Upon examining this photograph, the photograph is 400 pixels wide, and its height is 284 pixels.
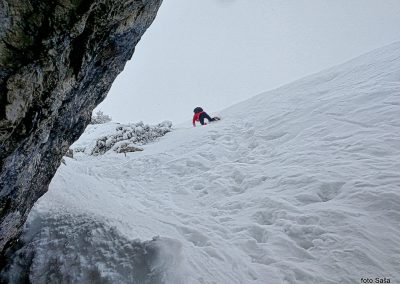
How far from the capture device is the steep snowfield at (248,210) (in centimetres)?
458

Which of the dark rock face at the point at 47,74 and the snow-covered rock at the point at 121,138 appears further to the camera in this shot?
the snow-covered rock at the point at 121,138

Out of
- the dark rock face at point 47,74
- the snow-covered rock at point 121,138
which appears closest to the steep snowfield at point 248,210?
the dark rock face at point 47,74

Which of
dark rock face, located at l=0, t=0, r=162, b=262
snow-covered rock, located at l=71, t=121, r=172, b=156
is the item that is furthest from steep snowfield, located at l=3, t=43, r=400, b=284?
snow-covered rock, located at l=71, t=121, r=172, b=156

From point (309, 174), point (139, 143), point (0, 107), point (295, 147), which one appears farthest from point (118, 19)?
point (139, 143)

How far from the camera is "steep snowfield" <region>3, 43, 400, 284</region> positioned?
458 centimetres

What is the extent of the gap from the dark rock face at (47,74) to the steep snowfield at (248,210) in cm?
102

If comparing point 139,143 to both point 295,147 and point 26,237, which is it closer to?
point 295,147

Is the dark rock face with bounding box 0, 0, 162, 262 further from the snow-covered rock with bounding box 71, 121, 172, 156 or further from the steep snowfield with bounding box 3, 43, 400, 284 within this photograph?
the snow-covered rock with bounding box 71, 121, 172, 156

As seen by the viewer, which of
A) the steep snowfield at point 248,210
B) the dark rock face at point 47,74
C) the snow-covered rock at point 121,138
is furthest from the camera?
the snow-covered rock at point 121,138

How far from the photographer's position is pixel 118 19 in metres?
3.66

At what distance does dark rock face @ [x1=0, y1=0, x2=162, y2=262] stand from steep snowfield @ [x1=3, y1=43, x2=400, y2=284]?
102 cm

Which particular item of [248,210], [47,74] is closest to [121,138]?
[248,210]

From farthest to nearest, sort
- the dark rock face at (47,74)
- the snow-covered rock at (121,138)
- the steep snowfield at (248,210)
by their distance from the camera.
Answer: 1. the snow-covered rock at (121,138)
2. the steep snowfield at (248,210)
3. the dark rock face at (47,74)

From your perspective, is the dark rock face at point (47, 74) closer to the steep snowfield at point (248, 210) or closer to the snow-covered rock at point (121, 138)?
the steep snowfield at point (248, 210)
